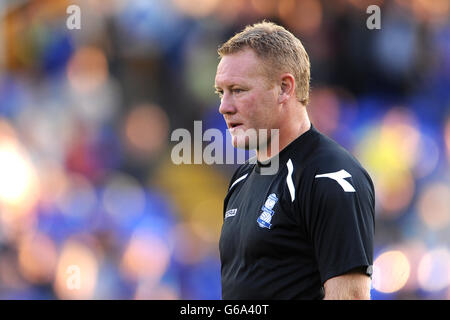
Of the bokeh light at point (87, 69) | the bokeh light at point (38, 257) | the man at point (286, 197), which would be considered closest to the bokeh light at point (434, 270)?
the bokeh light at point (38, 257)

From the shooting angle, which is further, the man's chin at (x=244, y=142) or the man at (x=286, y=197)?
the man's chin at (x=244, y=142)

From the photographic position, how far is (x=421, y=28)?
24.0 ft

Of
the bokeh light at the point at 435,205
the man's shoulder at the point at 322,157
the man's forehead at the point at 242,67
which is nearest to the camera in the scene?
the man's shoulder at the point at 322,157

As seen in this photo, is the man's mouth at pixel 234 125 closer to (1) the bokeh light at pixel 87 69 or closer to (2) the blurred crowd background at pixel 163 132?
(2) the blurred crowd background at pixel 163 132

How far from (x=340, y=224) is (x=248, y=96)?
2.46ft

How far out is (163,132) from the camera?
6.53m

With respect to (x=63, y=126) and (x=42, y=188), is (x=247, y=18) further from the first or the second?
(x=42, y=188)

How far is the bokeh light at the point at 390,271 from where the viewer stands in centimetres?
659

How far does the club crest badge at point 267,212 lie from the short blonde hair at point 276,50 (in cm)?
52

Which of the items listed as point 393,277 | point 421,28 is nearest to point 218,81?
point 393,277

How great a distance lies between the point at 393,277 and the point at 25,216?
12.2 ft

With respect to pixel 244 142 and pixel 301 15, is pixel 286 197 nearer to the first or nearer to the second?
pixel 244 142

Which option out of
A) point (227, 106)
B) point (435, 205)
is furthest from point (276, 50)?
point (435, 205)

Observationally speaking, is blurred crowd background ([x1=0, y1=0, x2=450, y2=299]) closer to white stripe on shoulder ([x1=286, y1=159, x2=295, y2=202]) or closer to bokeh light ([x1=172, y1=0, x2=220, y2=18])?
bokeh light ([x1=172, y1=0, x2=220, y2=18])
